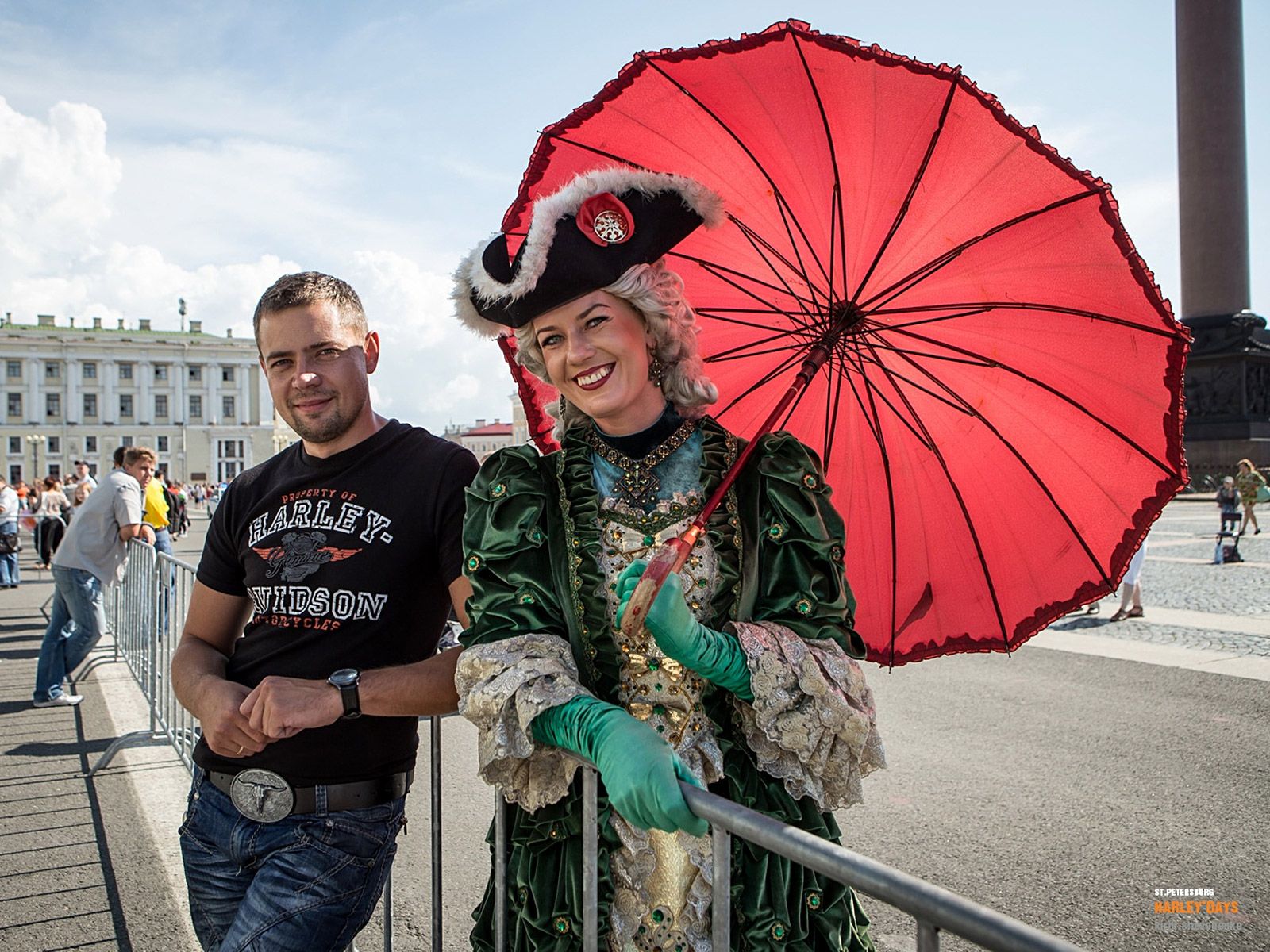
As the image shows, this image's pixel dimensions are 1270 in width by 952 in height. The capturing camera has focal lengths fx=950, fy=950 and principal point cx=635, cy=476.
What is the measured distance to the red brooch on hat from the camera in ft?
5.98

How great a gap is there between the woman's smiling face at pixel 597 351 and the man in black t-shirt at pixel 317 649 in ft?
1.45

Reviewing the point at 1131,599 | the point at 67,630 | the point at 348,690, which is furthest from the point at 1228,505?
the point at 348,690

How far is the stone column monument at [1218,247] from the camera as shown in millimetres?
24562

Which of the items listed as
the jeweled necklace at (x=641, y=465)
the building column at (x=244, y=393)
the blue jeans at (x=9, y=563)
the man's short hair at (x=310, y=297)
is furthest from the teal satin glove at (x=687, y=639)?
the building column at (x=244, y=393)

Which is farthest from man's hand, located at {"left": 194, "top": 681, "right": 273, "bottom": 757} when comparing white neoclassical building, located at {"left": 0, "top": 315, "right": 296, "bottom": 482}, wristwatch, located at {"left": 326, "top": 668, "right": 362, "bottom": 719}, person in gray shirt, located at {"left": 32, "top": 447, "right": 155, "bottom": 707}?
white neoclassical building, located at {"left": 0, "top": 315, "right": 296, "bottom": 482}

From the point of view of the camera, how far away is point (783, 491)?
1748 millimetres

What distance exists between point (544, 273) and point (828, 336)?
0.77 meters

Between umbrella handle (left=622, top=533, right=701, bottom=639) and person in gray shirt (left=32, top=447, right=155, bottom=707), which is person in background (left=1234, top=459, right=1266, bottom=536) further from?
umbrella handle (left=622, top=533, right=701, bottom=639)

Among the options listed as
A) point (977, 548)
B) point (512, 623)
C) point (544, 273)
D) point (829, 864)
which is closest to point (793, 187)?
point (544, 273)

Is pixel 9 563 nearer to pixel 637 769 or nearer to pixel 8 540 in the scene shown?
pixel 8 540

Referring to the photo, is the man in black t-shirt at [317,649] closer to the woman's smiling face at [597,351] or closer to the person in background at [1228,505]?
the woman's smiling face at [597,351]

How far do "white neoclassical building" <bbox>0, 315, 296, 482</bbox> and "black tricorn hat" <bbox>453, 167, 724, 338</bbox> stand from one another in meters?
94.5

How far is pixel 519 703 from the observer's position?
154 centimetres

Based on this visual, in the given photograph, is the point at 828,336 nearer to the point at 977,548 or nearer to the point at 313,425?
the point at 977,548
